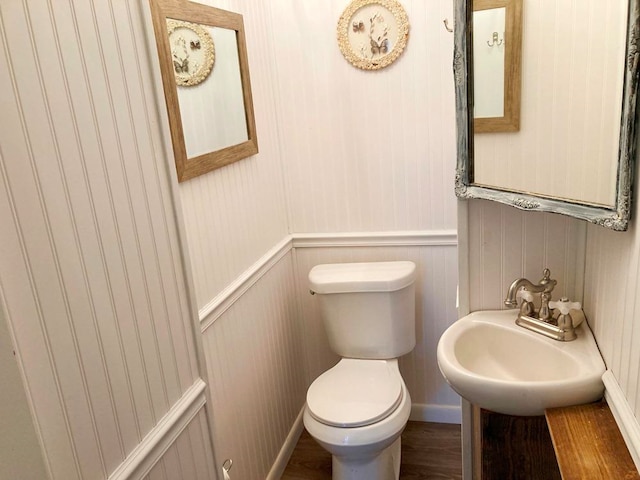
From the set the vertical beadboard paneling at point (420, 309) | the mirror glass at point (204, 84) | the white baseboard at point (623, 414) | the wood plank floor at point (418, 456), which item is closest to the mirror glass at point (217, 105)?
the mirror glass at point (204, 84)

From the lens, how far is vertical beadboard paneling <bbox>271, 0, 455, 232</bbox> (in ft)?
7.22

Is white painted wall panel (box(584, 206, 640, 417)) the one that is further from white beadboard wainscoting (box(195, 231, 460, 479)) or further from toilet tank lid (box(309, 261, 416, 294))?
white beadboard wainscoting (box(195, 231, 460, 479))

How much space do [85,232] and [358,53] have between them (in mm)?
1660

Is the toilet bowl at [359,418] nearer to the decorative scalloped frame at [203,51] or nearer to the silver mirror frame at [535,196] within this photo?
the silver mirror frame at [535,196]

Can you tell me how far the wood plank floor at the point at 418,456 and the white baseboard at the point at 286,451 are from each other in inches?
0.9

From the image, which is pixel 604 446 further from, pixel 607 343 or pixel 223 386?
pixel 223 386

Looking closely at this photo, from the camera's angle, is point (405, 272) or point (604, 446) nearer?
point (604, 446)

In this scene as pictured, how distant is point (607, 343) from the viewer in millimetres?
1324

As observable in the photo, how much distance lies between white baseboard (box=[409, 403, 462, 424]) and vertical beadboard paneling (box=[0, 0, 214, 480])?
1.80 m

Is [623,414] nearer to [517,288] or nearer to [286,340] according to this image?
[517,288]

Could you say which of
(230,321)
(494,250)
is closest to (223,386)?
(230,321)

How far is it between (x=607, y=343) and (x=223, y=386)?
1169mm

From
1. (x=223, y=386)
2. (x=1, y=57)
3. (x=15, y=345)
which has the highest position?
(x=1, y=57)

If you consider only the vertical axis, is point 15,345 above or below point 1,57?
below
